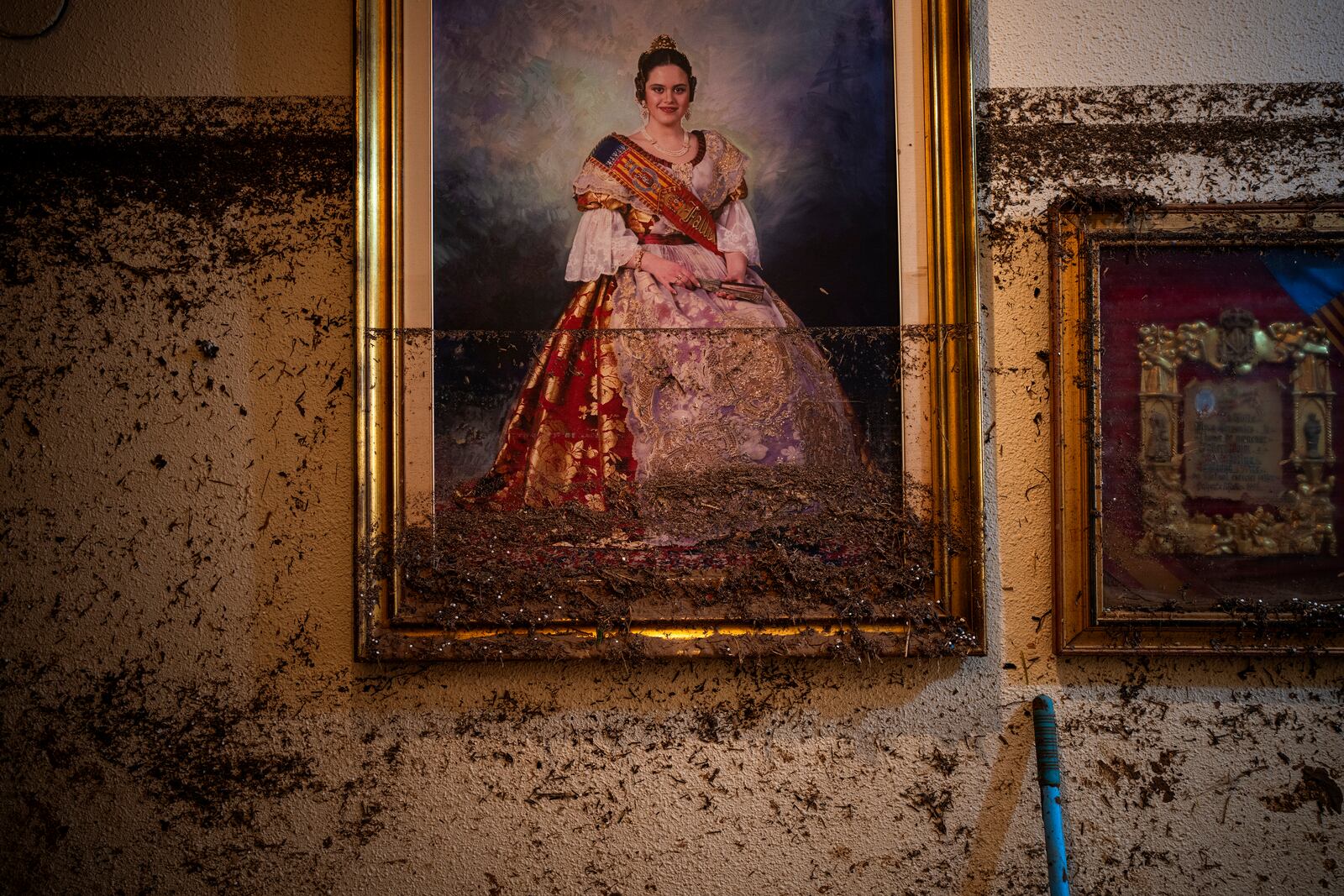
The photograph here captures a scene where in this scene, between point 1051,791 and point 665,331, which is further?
point 665,331

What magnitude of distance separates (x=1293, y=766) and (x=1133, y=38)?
4.32 feet

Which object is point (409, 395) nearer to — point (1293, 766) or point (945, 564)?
point (945, 564)

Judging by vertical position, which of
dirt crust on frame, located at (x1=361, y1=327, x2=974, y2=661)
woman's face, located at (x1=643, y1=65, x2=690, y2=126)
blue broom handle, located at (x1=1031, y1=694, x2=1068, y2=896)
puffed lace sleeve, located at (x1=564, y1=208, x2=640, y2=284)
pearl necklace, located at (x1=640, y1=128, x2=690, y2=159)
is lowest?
blue broom handle, located at (x1=1031, y1=694, x2=1068, y2=896)

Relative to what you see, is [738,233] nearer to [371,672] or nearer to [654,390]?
[654,390]

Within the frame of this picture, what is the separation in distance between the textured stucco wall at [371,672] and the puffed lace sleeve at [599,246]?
42 cm

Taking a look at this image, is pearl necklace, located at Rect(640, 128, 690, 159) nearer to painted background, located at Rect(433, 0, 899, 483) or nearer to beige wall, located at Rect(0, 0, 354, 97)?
painted background, located at Rect(433, 0, 899, 483)

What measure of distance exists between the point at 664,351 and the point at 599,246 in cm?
23

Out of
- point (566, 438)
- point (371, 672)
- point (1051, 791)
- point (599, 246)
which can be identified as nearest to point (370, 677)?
point (371, 672)

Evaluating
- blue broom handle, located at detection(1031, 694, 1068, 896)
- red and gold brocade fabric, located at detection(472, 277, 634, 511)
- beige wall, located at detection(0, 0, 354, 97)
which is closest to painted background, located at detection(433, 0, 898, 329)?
red and gold brocade fabric, located at detection(472, 277, 634, 511)

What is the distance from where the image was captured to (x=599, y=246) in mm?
1271

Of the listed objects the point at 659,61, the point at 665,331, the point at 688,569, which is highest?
the point at 659,61

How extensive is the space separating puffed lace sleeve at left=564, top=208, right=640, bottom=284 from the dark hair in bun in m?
0.23

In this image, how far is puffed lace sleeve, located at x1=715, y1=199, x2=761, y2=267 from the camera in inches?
50.1

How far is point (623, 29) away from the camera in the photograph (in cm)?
129
